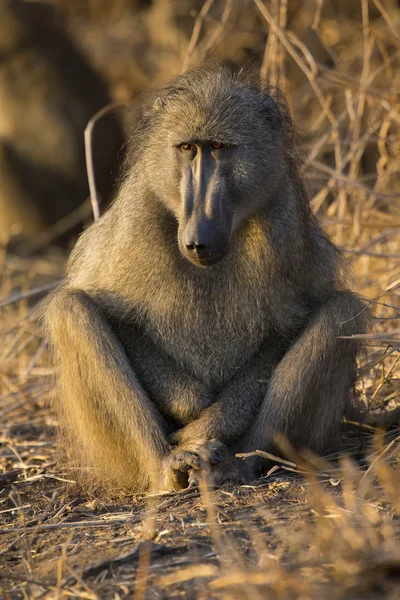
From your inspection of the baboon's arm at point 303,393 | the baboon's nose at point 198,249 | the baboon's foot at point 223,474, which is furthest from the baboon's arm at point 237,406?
the baboon's nose at point 198,249

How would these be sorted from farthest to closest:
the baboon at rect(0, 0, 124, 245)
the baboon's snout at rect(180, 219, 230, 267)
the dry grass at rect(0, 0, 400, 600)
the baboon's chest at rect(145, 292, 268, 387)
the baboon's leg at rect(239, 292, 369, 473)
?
1. the baboon at rect(0, 0, 124, 245)
2. the baboon's chest at rect(145, 292, 268, 387)
3. the baboon's leg at rect(239, 292, 369, 473)
4. the baboon's snout at rect(180, 219, 230, 267)
5. the dry grass at rect(0, 0, 400, 600)

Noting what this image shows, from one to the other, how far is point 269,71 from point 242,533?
3.64 meters

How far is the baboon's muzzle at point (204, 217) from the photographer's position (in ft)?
9.99

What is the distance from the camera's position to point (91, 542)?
2730mm

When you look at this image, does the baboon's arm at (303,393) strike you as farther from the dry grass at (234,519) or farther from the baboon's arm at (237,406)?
the dry grass at (234,519)

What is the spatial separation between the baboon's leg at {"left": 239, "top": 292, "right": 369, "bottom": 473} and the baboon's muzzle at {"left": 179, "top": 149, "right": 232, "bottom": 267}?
463 mm

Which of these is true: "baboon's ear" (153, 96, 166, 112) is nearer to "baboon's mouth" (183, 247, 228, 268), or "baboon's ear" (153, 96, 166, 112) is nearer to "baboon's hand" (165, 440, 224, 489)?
"baboon's mouth" (183, 247, 228, 268)

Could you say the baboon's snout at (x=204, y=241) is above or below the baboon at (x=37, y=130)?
below

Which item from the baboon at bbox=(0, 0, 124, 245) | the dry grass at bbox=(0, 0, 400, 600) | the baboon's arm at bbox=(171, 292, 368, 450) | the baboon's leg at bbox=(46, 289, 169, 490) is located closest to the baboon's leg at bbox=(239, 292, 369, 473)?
the baboon's arm at bbox=(171, 292, 368, 450)

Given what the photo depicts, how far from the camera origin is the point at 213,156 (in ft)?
10.7

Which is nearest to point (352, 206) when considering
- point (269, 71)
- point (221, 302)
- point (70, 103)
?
point (269, 71)

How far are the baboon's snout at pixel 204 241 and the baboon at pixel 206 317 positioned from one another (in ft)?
0.60

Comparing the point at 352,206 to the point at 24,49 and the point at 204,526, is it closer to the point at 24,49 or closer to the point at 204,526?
the point at 204,526

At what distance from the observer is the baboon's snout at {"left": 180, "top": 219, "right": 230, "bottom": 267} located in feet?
9.95
